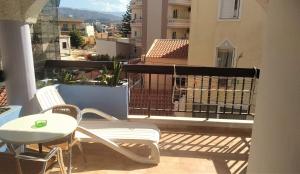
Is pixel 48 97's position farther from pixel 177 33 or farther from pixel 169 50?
pixel 177 33

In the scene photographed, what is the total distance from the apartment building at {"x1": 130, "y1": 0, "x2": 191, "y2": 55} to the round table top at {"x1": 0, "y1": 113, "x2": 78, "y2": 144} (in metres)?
22.4

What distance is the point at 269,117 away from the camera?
179 centimetres

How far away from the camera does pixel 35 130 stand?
244 centimetres

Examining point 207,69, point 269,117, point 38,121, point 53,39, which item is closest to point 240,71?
point 207,69

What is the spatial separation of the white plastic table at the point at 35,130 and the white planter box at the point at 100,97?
48.7 inches

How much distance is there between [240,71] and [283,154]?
2612 mm

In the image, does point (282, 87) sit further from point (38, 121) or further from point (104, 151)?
point (104, 151)

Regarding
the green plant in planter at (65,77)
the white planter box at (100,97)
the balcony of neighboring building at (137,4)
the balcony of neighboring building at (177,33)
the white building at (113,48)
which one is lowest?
the white building at (113,48)

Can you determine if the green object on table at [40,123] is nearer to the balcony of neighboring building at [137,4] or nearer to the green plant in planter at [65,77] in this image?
the green plant in planter at [65,77]

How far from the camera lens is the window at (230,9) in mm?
9664

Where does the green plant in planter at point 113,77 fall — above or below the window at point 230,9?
below

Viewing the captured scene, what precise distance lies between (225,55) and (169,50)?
384 centimetres

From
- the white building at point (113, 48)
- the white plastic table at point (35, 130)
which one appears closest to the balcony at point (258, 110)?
the white plastic table at point (35, 130)

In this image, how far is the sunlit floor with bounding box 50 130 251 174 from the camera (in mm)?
3051
